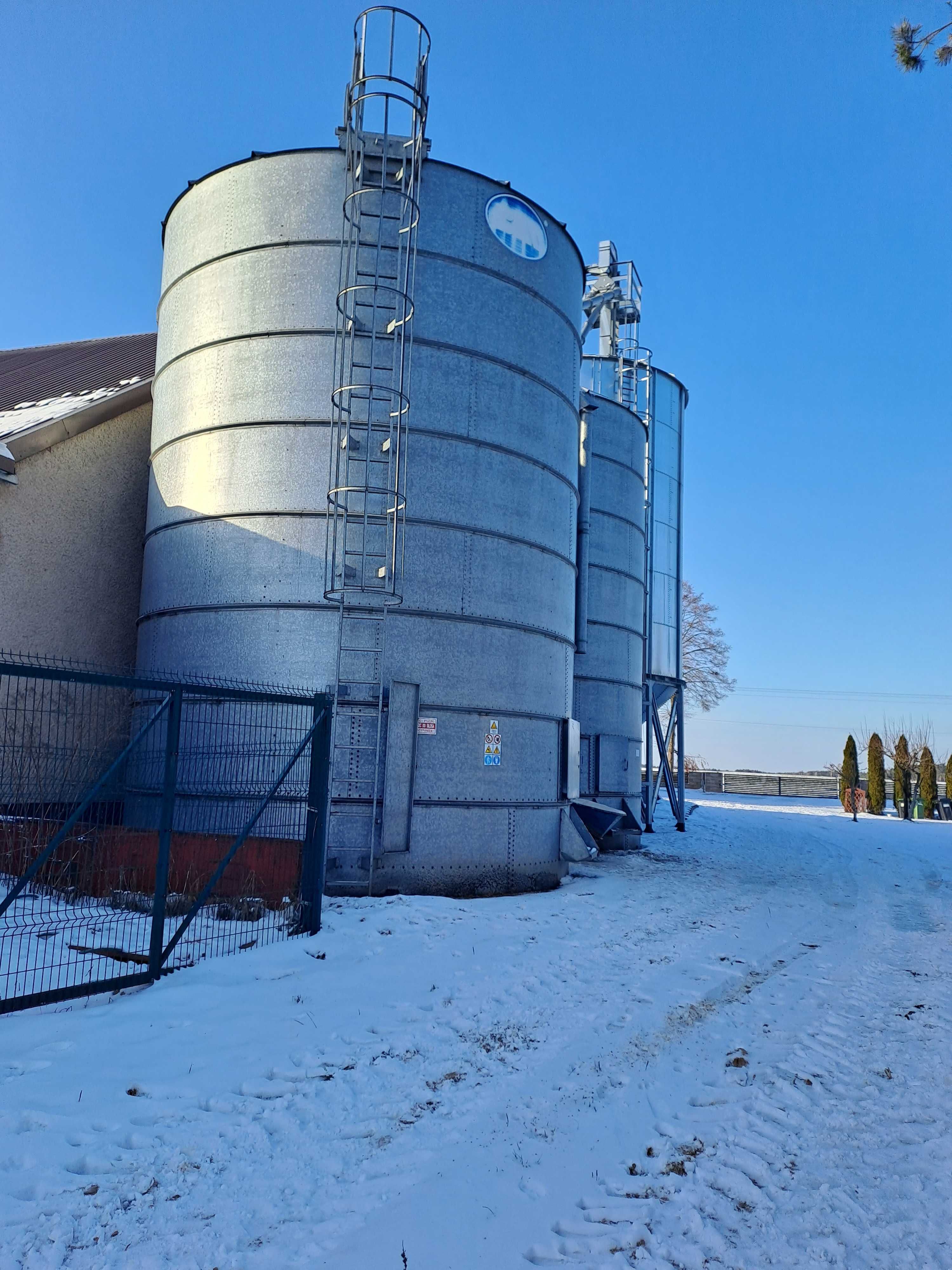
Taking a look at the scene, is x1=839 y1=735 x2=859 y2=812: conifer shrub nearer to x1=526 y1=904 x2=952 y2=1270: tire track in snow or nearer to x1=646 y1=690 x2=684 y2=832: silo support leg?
x1=646 y1=690 x2=684 y2=832: silo support leg

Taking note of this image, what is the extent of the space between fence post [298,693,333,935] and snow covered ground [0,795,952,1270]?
0.30 meters

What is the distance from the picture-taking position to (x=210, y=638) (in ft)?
33.9

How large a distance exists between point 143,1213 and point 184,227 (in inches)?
446

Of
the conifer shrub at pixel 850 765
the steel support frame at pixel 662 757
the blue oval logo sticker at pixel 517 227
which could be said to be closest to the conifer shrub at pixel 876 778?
the conifer shrub at pixel 850 765

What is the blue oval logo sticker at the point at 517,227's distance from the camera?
450 inches

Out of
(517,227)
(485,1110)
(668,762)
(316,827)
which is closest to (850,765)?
(668,762)

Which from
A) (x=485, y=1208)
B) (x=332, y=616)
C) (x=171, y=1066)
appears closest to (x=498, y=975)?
(x=171, y=1066)

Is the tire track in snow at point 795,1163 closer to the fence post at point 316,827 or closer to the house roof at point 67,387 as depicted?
the fence post at point 316,827

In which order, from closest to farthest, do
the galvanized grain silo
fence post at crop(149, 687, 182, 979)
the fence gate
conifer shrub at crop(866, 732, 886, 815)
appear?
fence post at crop(149, 687, 182, 979), the fence gate, the galvanized grain silo, conifer shrub at crop(866, 732, 886, 815)

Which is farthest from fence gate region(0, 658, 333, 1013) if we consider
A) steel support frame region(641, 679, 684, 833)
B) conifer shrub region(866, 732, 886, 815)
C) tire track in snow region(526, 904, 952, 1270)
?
conifer shrub region(866, 732, 886, 815)

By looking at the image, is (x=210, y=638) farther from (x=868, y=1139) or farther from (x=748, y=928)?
(x=868, y=1139)

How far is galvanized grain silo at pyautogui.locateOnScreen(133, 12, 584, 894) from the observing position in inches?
394

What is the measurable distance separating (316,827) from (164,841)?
193cm

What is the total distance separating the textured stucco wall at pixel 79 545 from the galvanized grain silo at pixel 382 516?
3.95 ft
